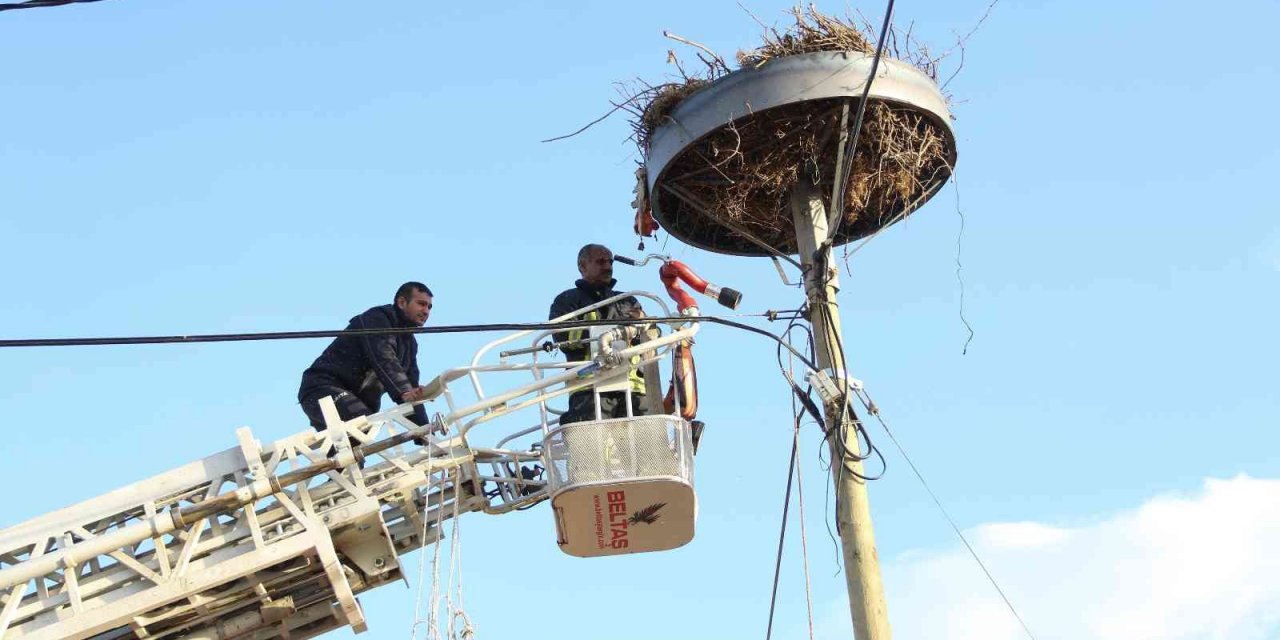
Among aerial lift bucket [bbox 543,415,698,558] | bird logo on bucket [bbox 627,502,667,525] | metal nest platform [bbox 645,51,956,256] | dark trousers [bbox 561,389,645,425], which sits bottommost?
bird logo on bucket [bbox 627,502,667,525]

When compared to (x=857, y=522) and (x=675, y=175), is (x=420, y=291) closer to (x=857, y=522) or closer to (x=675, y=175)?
(x=675, y=175)

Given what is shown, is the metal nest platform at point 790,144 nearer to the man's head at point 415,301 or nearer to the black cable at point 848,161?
the black cable at point 848,161

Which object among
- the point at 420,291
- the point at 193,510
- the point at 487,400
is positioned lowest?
the point at 193,510

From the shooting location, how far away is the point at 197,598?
31.0 feet

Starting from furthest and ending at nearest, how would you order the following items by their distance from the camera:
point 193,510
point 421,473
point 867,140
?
point 867,140
point 421,473
point 193,510

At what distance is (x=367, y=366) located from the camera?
11.2 metres

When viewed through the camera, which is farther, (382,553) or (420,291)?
(420,291)

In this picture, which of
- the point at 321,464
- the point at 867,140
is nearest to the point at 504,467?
the point at 321,464

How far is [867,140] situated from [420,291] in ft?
10.9

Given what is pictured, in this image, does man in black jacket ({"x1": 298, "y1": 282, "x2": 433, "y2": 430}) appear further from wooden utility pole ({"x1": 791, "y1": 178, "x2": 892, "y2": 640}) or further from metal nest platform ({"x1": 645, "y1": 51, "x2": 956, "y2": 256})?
wooden utility pole ({"x1": 791, "y1": 178, "x2": 892, "y2": 640})

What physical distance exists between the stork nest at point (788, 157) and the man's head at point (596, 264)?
569mm

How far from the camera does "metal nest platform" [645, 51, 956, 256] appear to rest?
1077 cm

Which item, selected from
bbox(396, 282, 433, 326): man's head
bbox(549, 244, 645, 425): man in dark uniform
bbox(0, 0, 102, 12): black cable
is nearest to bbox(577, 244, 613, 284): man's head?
bbox(549, 244, 645, 425): man in dark uniform

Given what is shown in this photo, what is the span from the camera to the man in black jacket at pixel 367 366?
1102 cm
